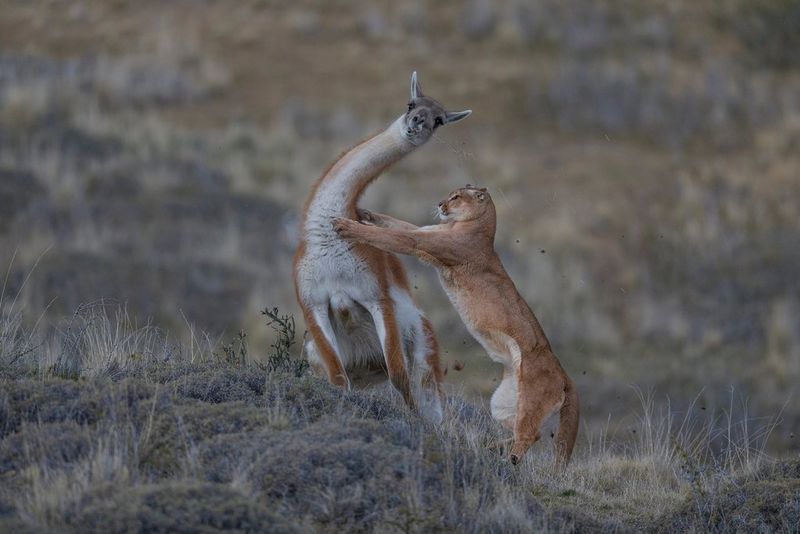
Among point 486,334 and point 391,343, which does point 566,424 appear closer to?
point 486,334

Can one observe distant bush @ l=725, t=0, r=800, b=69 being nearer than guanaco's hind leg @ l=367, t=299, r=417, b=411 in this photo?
No

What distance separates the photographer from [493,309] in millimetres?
10695

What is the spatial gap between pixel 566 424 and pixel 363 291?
183 cm

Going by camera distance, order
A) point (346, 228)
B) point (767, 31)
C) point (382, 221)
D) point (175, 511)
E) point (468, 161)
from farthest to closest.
Result: point (767, 31)
point (468, 161)
point (382, 221)
point (346, 228)
point (175, 511)

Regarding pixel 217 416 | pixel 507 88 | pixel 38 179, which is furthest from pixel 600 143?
pixel 217 416

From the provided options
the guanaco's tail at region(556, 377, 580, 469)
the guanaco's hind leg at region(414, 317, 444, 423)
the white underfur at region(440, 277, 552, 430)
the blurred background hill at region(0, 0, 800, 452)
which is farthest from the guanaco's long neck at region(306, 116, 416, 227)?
the blurred background hill at region(0, 0, 800, 452)

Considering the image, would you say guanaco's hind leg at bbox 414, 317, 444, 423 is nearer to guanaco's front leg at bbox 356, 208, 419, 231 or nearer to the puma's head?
guanaco's front leg at bbox 356, 208, 419, 231

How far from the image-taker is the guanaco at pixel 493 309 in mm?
10344

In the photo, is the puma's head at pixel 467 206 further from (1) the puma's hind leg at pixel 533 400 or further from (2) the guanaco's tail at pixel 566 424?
(2) the guanaco's tail at pixel 566 424

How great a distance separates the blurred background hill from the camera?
22531 millimetres

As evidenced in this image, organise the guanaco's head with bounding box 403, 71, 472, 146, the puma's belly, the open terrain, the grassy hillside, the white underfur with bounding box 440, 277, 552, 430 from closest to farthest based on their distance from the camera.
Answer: the grassy hillside → the open terrain → the white underfur with bounding box 440, 277, 552, 430 → the puma's belly → the guanaco's head with bounding box 403, 71, 472, 146

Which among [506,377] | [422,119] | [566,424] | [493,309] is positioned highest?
[422,119]

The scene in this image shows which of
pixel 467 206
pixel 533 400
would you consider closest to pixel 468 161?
pixel 467 206

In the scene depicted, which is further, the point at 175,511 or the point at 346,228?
the point at 346,228
